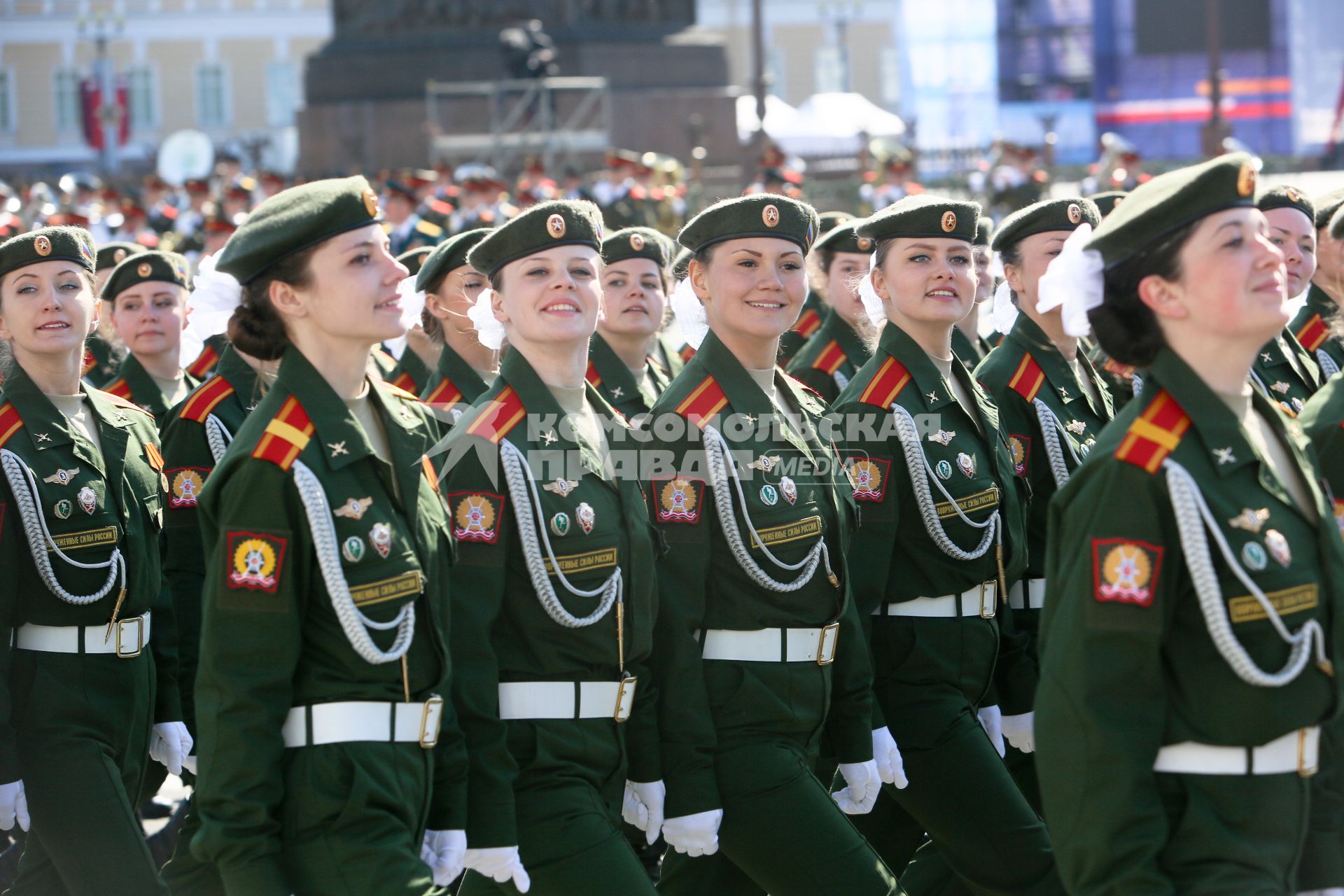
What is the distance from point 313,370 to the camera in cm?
387

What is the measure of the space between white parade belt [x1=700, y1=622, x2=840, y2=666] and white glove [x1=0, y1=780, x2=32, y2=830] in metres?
1.91

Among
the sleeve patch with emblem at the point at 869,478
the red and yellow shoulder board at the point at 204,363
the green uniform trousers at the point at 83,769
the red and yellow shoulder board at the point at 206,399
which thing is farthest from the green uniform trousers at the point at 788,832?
the red and yellow shoulder board at the point at 204,363

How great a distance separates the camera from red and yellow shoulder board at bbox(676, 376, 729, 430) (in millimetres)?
4723

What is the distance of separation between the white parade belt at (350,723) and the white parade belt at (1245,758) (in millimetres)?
1548

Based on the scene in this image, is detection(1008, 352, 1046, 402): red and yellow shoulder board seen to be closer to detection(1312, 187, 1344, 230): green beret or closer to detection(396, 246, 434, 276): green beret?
detection(1312, 187, 1344, 230): green beret

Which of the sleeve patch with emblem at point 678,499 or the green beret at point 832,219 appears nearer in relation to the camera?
the sleeve patch with emblem at point 678,499

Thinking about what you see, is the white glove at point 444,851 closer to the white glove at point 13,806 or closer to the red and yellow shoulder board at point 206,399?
the white glove at point 13,806

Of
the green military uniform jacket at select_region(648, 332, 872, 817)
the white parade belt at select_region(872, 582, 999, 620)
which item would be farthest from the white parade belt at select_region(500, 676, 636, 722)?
the white parade belt at select_region(872, 582, 999, 620)

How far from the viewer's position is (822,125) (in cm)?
3700

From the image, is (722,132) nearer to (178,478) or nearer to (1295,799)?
(178,478)

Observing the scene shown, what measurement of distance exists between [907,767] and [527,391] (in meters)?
1.54

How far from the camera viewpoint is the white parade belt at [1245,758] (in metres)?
3.31

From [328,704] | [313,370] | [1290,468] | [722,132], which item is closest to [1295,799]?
[1290,468]

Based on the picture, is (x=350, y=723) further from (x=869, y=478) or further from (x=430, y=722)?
(x=869, y=478)
